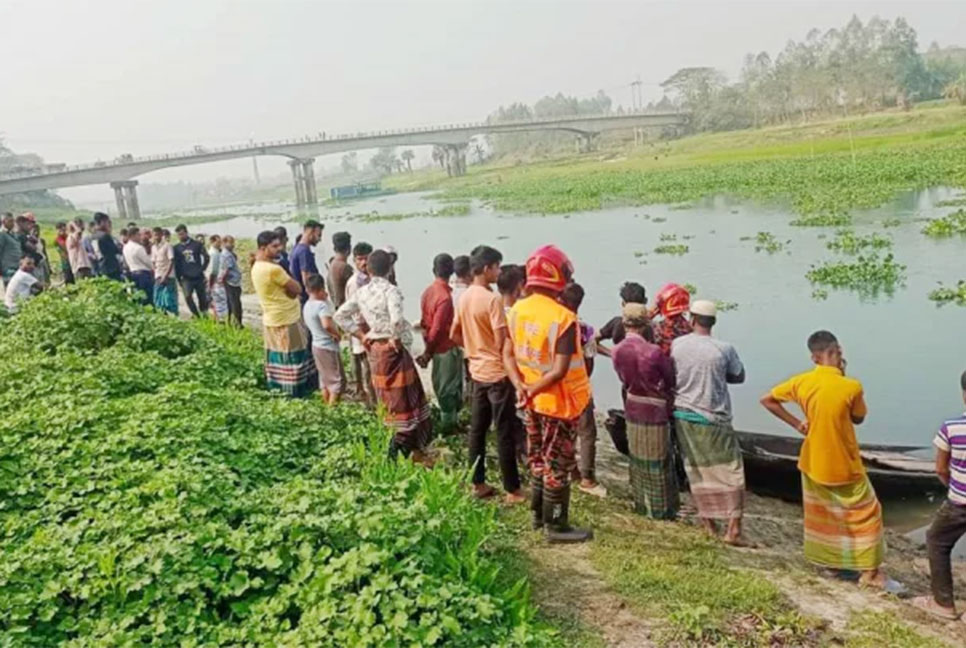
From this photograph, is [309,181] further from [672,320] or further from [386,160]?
[672,320]

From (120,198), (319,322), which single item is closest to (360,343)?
(319,322)

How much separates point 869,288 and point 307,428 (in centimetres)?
1271

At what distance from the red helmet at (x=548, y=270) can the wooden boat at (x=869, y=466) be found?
3.28m

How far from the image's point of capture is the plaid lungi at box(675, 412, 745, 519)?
17.6 feet

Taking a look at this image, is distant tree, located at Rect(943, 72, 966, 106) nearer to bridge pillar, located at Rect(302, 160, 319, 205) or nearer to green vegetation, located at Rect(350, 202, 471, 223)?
green vegetation, located at Rect(350, 202, 471, 223)

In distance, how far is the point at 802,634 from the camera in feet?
12.3

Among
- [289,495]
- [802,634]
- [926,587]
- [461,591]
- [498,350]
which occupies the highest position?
[498,350]

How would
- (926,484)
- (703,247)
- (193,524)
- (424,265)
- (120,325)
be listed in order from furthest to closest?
(424,265)
(703,247)
(120,325)
(926,484)
(193,524)

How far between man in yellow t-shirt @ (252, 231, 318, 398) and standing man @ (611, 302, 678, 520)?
330 centimetres

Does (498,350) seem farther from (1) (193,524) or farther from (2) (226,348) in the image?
(2) (226,348)

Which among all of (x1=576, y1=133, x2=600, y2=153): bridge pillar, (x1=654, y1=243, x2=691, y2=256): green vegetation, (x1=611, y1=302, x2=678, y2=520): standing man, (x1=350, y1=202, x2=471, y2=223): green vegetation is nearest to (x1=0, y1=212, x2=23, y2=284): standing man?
(x1=611, y1=302, x2=678, y2=520): standing man

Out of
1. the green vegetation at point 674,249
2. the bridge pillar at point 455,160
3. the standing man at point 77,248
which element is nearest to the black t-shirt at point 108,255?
the standing man at point 77,248

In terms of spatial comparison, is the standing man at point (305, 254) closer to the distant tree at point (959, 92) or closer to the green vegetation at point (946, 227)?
the green vegetation at point (946, 227)

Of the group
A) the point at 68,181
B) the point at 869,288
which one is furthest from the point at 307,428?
the point at 68,181
